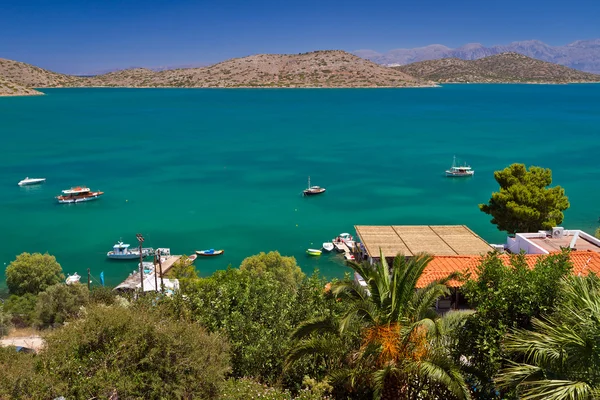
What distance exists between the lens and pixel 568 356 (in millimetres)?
5945

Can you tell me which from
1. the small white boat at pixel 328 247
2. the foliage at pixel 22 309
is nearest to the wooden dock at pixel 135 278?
the foliage at pixel 22 309

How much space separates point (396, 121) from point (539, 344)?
108609 mm

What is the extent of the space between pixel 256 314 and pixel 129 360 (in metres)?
3.76

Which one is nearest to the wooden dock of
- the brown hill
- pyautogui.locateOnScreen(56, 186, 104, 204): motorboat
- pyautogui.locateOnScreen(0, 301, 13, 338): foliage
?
pyautogui.locateOnScreen(0, 301, 13, 338): foliage

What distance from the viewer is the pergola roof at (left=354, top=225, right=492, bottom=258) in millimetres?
23250

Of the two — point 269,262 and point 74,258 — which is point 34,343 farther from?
point 74,258

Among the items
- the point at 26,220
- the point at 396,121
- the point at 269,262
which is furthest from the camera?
the point at 396,121

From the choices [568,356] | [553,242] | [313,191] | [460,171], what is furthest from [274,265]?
[460,171]

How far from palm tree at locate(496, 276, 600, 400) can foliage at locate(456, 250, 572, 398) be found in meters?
1.28

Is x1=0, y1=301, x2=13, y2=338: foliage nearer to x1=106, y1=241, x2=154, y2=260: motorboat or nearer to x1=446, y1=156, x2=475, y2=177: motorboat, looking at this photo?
x1=106, y1=241, x2=154, y2=260: motorboat

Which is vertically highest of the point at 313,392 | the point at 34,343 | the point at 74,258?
the point at 313,392

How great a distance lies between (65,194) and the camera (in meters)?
49.9

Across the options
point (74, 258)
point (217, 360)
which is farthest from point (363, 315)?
point (74, 258)

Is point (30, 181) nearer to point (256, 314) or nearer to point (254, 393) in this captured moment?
point (256, 314)
